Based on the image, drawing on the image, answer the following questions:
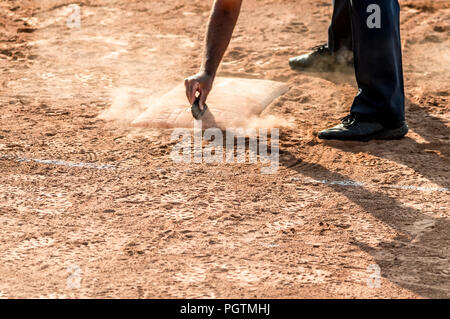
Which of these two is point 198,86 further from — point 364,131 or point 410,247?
Answer: point 410,247

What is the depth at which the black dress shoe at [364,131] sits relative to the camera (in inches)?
156

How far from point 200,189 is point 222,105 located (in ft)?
3.31

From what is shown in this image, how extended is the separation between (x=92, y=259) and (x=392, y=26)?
6.47 feet

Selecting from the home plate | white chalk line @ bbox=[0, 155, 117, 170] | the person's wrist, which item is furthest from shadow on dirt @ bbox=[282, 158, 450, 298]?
white chalk line @ bbox=[0, 155, 117, 170]

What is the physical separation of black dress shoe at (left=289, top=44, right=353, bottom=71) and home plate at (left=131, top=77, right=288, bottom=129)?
343 mm

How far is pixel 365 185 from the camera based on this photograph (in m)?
3.50

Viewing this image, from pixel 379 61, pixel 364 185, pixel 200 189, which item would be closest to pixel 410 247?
pixel 364 185

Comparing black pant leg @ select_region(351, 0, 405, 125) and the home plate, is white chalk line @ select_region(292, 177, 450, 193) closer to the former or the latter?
black pant leg @ select_region(351, 0, 405, 125)

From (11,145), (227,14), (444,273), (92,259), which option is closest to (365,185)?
(444,273)

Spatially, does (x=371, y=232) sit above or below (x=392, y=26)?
below

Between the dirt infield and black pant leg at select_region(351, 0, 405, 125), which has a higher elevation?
black pant leg at select_region(351, 0, 405, 125)

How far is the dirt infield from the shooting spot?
8.94 feet

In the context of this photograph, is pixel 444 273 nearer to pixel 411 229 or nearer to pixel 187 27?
pixel 411 229
